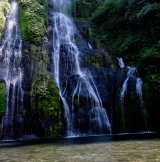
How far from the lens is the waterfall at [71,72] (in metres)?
15.7

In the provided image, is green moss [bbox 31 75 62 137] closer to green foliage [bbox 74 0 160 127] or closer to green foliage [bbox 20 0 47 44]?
green foliage [bbox 20 0 47 44]

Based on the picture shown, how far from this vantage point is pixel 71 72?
57.9ft

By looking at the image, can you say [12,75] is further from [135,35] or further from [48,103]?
[135,35]

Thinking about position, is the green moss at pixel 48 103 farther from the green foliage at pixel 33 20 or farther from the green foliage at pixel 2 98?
the green foliage at pixel 33 20

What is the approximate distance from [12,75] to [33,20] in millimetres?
4565

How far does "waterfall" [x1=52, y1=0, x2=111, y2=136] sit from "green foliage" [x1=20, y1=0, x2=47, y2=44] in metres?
0.79

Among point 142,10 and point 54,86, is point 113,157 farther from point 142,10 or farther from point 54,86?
point 142,10

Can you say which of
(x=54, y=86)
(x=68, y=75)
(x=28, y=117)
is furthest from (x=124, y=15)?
(x=28, y=117)

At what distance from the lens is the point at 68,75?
17391mm

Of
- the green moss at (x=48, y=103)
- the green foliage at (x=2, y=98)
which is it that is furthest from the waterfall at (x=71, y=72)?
the green foliage at (x=2, y=98)

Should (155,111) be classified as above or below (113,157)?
above

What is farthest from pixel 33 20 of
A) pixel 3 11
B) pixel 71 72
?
pixel 71 72

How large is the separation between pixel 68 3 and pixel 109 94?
1084cm

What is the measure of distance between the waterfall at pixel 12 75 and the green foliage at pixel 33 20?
1.38 ft
